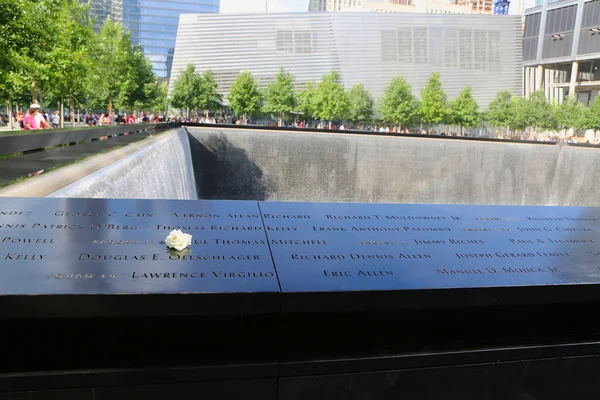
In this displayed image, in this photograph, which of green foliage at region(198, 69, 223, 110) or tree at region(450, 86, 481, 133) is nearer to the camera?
tree at region(450, 86, 481, 133)

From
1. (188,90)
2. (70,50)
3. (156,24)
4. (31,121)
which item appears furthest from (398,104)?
(156,24)

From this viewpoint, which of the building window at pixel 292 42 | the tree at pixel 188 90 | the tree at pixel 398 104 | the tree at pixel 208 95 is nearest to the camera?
the tree at pixel 398 104

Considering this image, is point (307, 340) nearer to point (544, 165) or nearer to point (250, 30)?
point (544, 165)

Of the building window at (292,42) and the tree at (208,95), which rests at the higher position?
the building window at (292,42)

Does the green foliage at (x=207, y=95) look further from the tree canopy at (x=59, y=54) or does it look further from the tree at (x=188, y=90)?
→ the tree canopy at (x=59, y=54)

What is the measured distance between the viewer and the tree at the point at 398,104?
5122 cm

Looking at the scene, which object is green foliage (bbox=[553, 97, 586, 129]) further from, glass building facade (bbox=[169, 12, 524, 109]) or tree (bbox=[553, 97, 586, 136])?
glass building facade (bbox=[169, 12, 524, 109])

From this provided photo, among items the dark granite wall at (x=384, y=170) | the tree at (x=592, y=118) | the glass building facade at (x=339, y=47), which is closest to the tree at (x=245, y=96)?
the glass building facade at (x=339, y=47)

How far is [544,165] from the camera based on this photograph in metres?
15.4

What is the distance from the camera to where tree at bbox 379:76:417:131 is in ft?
168

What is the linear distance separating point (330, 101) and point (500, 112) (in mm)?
17924

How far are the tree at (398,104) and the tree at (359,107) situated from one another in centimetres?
308

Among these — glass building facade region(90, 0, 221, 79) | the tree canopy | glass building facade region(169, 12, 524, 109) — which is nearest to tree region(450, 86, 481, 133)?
glass building facade region(169, 12, 524, 109)

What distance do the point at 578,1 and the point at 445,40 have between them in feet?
54.5
